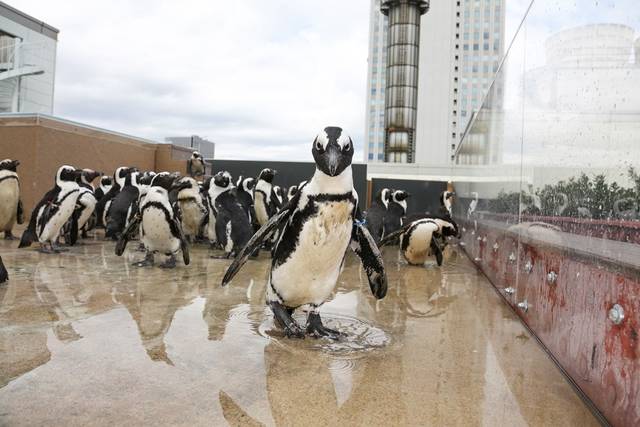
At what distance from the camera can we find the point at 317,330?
10.5 ft

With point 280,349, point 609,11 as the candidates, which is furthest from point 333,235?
point 609,11

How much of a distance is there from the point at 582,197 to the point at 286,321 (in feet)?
5.77

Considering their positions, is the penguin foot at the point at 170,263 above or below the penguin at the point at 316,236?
below

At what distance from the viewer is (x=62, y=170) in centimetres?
659

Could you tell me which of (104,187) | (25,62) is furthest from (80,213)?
(25,62)

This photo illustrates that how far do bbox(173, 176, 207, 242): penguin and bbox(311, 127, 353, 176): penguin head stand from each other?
4824mm

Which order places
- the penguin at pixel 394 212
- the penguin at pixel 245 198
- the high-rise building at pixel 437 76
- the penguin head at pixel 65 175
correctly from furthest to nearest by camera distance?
the high-rise building at pixel 437 76 → the penguin at pixel 394 212 → the penguin at pixel 245 198 → the penguin head at pixel 65 175

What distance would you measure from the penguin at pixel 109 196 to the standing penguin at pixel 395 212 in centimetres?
425

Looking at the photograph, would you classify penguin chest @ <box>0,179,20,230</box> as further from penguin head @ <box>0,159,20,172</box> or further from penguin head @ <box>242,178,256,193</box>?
penguin head @ <box>242,178,256,193</box>

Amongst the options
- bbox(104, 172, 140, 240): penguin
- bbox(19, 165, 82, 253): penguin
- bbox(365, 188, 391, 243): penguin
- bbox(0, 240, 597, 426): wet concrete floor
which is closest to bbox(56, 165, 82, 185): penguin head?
bbox(19, 165, 82, 253): penguin

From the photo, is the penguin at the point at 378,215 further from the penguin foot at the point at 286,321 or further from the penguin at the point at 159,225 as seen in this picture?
the penguin foot at the point at 286,321

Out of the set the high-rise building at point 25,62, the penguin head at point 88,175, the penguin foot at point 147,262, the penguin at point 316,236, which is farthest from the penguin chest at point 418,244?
the high-rise building at point 25,62

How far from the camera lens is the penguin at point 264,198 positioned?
8.11 metres

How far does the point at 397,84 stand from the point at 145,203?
27.7 meters
